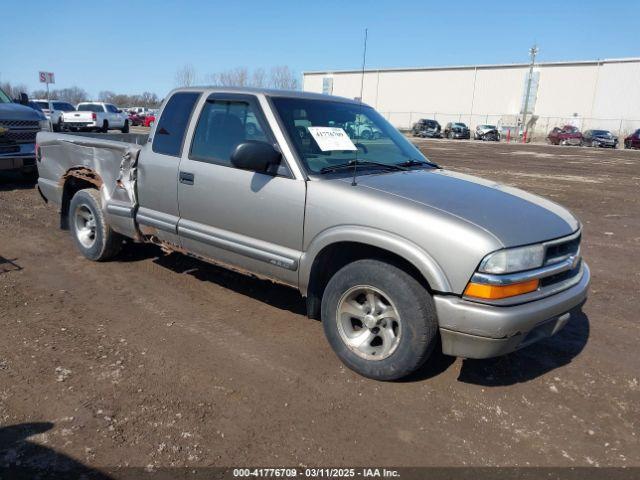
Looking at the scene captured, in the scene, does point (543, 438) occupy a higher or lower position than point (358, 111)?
lower

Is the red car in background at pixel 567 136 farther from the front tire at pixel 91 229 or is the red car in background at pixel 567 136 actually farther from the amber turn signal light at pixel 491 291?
the amber turn signal light at pixel 491 291

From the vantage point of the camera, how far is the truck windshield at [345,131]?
391 centimetres

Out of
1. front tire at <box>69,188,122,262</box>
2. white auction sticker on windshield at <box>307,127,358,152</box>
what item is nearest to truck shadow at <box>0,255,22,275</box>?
front tire at <box>69,188,122,262</box>

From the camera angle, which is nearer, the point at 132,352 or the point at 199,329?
the point at 132,352

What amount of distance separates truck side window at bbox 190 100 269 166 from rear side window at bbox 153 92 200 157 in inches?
8.1

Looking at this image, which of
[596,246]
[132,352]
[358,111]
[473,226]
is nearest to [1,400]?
[132,352]

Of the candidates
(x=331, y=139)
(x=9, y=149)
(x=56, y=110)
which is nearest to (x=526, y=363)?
(x=331, y=139)

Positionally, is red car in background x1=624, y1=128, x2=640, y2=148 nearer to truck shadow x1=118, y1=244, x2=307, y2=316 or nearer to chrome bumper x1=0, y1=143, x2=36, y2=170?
chrome bumper x1=0, y1=143, x2=36, y2=170

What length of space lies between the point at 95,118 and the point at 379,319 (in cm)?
2824

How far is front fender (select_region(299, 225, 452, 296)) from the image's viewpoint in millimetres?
3041

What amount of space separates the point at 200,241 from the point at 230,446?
2.05 metres

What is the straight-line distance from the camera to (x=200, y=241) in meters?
4.43

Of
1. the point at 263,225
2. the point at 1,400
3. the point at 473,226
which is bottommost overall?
the point at 1,400

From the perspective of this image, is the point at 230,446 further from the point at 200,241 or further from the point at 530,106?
the point at 530,106
